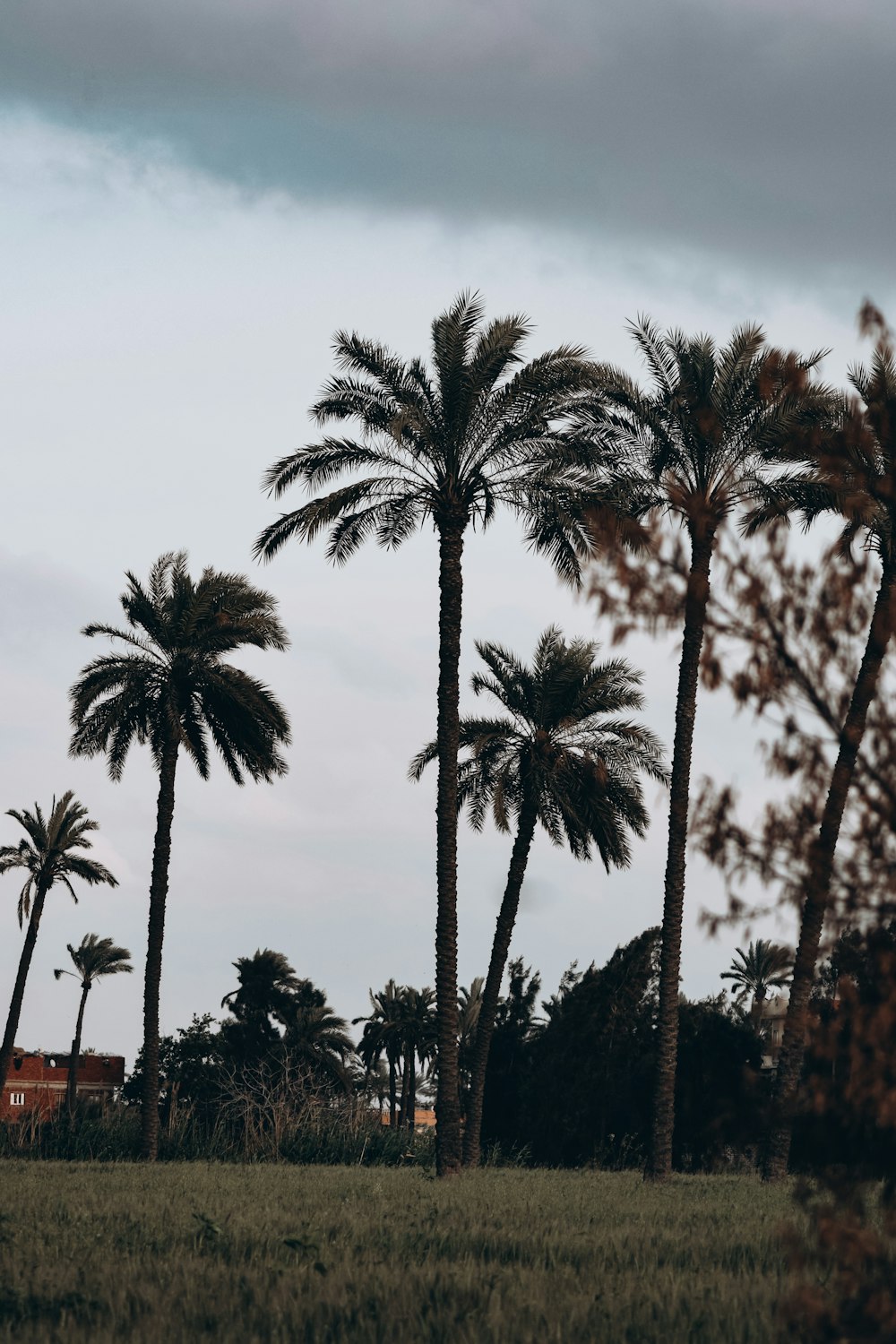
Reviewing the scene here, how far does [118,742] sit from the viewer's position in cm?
3444

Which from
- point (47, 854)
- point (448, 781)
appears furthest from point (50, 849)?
point (448, 781)

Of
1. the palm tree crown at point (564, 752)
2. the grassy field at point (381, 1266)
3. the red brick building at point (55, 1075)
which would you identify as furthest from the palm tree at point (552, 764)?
the red brick building at point (55, 1075)

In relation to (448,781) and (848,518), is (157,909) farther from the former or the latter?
(848,518)

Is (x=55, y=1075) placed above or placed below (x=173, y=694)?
below

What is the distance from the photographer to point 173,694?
109 ft

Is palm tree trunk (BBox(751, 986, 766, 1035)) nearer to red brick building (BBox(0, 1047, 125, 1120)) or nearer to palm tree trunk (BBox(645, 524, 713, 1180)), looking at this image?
palm tree trunk (BBox(645, 524, 713, 1180))

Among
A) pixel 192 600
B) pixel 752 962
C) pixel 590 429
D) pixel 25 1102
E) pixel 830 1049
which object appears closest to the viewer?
pixel 830 1049

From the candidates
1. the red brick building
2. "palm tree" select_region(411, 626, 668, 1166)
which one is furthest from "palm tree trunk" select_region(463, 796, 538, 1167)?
the red brick building

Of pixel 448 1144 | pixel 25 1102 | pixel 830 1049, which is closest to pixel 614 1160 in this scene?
pixel 448 1144

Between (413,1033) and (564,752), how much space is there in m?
36.3

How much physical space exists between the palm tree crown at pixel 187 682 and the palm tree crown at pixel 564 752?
488 centimetres

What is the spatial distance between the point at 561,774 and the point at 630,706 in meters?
2.29

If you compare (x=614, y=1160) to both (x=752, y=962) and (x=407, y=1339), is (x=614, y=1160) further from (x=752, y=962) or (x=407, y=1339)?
(x=752, y=962)

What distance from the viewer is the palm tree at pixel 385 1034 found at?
221 ft
